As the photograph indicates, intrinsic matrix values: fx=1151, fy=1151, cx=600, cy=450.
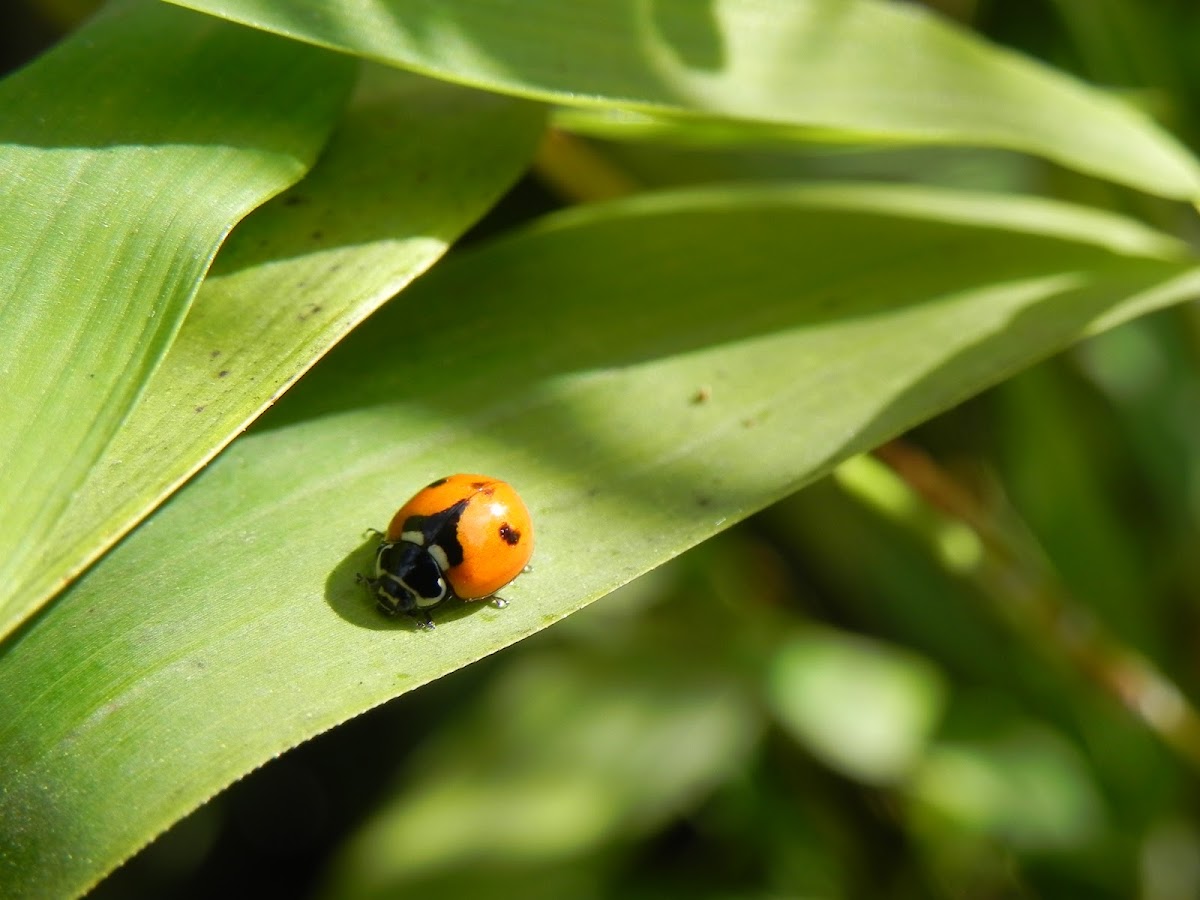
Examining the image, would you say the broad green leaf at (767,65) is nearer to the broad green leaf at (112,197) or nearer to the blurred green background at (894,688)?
the broad green leaf at (112,197)

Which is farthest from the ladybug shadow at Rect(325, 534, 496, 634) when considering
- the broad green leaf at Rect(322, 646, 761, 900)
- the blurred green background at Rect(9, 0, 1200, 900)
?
the broad green leaf at Rect(322, 646, 761, 900)

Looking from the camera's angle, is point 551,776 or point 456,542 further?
point 551,776

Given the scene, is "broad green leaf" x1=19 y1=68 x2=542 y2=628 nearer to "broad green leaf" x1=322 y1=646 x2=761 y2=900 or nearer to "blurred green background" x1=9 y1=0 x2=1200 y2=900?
"blurred green background" x1=9 y1=0 x2=1200 y2=900

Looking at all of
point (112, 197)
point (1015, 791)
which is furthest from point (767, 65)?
point (1015, 791)

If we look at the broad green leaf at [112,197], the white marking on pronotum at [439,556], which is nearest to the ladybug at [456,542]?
the white marking on pronotum at [439,556]

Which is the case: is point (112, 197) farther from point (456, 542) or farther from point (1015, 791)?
point (1015, 791)
